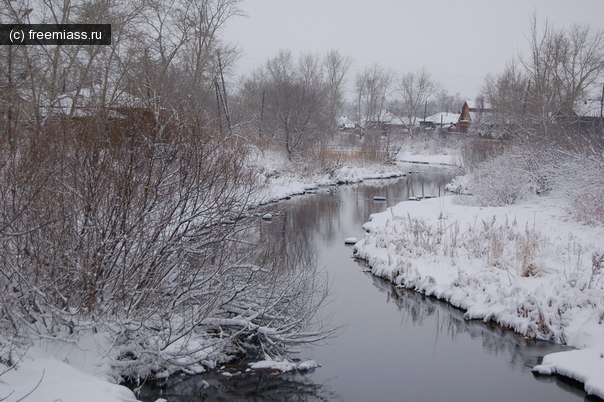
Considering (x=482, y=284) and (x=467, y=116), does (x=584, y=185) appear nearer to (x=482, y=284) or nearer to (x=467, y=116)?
(x=482, y=284)

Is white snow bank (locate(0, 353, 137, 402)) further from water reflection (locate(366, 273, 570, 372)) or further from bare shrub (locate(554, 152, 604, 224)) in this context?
bare shrub (locate(554, 152, 604, 224))

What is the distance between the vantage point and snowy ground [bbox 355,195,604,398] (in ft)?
26.6

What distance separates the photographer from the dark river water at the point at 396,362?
6.64m

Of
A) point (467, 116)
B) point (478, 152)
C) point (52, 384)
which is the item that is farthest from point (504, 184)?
point (467, 116)

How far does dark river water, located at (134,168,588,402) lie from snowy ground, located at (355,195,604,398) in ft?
0.86

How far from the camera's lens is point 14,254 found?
6008 millimetres

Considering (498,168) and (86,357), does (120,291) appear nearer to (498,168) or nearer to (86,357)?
(86,357)

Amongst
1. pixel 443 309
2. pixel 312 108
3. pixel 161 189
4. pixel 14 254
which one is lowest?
pixel 443 309

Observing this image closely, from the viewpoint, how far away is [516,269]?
1018cm

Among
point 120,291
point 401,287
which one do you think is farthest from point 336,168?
point 120,291

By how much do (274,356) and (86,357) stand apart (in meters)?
2.34

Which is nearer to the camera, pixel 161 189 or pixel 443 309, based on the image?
pixel 161 189

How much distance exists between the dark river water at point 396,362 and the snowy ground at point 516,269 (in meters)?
0.26

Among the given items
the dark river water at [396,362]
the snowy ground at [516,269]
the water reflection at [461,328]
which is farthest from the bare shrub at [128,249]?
the snowy ground at [516,269]
